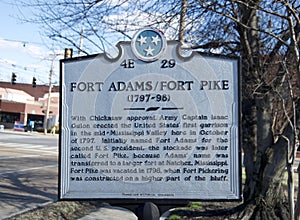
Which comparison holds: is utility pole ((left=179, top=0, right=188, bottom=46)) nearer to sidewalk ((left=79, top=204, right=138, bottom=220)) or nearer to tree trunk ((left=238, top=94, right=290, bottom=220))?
tree trunk ((left=238, top=94, right=290, bottom=220))

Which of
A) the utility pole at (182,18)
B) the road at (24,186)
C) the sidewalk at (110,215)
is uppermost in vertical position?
the utility pole at (182,18)

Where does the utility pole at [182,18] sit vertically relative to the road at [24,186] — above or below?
above

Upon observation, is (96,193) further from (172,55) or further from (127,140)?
(172,55)

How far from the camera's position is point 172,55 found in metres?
3.83

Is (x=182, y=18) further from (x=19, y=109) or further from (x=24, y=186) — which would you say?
(x=19, y=109)

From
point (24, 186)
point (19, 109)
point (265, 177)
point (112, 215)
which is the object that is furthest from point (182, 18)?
point (19, 109)

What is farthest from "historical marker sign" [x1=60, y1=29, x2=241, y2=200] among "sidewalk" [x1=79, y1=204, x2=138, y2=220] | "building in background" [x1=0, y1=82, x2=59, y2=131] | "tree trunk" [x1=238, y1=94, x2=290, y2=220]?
"building in background" [x1=0, y1=82, x2=59, y2=131]

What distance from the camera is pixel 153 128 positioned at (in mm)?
3799

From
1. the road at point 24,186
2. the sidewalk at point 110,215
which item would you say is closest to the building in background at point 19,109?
the road at point 24,186

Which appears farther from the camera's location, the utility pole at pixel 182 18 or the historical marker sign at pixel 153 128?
the utility pole at pixel 182 18

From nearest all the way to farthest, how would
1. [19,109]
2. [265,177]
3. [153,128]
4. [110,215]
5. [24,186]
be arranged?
[153,128] → [265,177] → [110,215] → [24,186] → [19,109]

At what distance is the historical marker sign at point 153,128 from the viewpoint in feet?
12.2

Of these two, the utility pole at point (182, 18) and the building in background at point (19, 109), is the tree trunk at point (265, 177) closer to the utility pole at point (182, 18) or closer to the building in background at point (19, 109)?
the utility pole at point (182, 18)

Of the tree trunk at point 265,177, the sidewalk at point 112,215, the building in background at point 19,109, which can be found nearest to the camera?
the tree trunk at point 265,177
